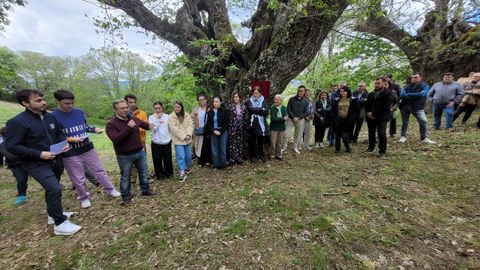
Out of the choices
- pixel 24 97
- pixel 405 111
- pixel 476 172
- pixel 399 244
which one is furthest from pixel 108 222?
pixel 405 111

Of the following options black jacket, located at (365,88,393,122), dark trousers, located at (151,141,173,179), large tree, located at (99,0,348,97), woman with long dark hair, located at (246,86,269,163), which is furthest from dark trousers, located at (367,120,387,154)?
dark trousers, located at (151,141,173,179)

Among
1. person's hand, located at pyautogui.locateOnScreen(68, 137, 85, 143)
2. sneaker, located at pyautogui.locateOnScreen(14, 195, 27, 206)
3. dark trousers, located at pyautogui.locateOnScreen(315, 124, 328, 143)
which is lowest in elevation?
sneaker, located at pyautogui.locateOnScreen(14, 195, 27, 206)

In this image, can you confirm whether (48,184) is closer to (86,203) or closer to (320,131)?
(86,203)

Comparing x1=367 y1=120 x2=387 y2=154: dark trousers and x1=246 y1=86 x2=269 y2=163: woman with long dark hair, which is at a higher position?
x1=246 y1=86 x2=269 y2=163: woman with long dark hair

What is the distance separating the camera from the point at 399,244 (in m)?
2.96

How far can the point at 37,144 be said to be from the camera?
3432 millimetres

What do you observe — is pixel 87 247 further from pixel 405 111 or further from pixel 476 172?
pixel 405 111

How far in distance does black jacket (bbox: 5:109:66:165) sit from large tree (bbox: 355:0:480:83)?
10.5 metres

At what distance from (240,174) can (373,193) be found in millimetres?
2731

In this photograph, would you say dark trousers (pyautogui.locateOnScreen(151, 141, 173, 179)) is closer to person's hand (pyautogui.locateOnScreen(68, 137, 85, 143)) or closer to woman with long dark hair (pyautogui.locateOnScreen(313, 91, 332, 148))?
person's hand (pyautogui.locateOnScreen(68, 137, 85, 143))

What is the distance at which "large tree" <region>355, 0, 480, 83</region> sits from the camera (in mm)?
9703

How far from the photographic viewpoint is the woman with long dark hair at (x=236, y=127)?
5820 mm

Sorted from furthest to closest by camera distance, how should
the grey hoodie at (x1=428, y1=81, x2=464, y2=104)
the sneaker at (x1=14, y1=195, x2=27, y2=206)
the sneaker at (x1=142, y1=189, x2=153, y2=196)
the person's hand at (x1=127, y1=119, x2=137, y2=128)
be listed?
the grey hoodie at (x1=428, y1=81, x2=464, y2=104) → the sneaker at (x1=14, y1=195, x2=27, y2=206) → the sneaker at (x1=142, y1=189, x2=153, y2=196) → the person's hand at (x1=127, y1=119, x2=137, y2=128)

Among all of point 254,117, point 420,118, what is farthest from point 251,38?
point 420,118
